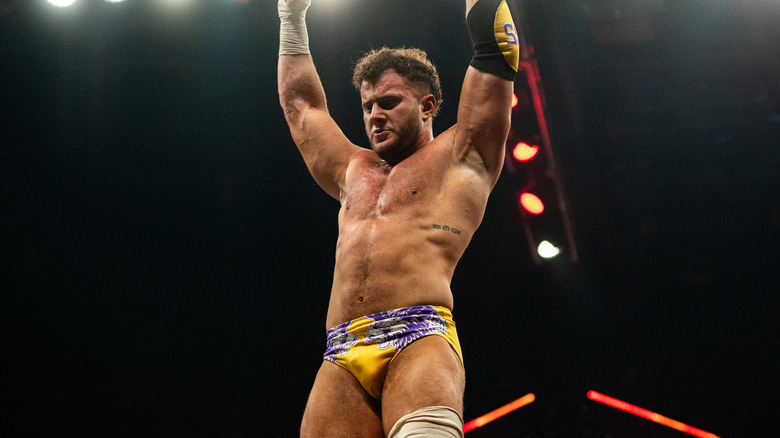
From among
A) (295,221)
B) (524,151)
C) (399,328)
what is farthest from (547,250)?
(399,328)

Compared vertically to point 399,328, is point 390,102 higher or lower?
higher

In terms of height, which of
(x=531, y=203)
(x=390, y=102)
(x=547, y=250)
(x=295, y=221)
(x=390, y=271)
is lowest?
(x=547, y=250)

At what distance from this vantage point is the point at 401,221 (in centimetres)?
168

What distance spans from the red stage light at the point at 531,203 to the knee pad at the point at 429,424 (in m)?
3.07

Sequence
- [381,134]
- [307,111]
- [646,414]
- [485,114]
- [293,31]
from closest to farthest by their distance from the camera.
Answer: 1. [485,114]
2. [381,134]
3. [307,111]
4. [293,31]
5. [646,414]

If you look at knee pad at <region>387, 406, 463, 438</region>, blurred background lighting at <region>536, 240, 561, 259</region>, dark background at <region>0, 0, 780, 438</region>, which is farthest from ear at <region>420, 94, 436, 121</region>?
blurred background lighting at <region>536, 240, 561, 259</region>

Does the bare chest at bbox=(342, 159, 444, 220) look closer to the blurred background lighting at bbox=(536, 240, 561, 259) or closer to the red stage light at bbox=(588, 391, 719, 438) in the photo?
the blurred background lighting at bbox=(536, 240, 561, 259)

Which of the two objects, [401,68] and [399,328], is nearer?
[399,328]

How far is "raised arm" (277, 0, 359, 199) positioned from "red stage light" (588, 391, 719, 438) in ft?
9.39

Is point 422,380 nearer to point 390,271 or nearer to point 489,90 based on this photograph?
point 390,271

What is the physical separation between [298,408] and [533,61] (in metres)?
2.83

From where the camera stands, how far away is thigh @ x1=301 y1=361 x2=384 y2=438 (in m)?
1.47

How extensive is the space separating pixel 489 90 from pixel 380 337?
78cm

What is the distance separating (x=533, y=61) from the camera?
12.9 ft
